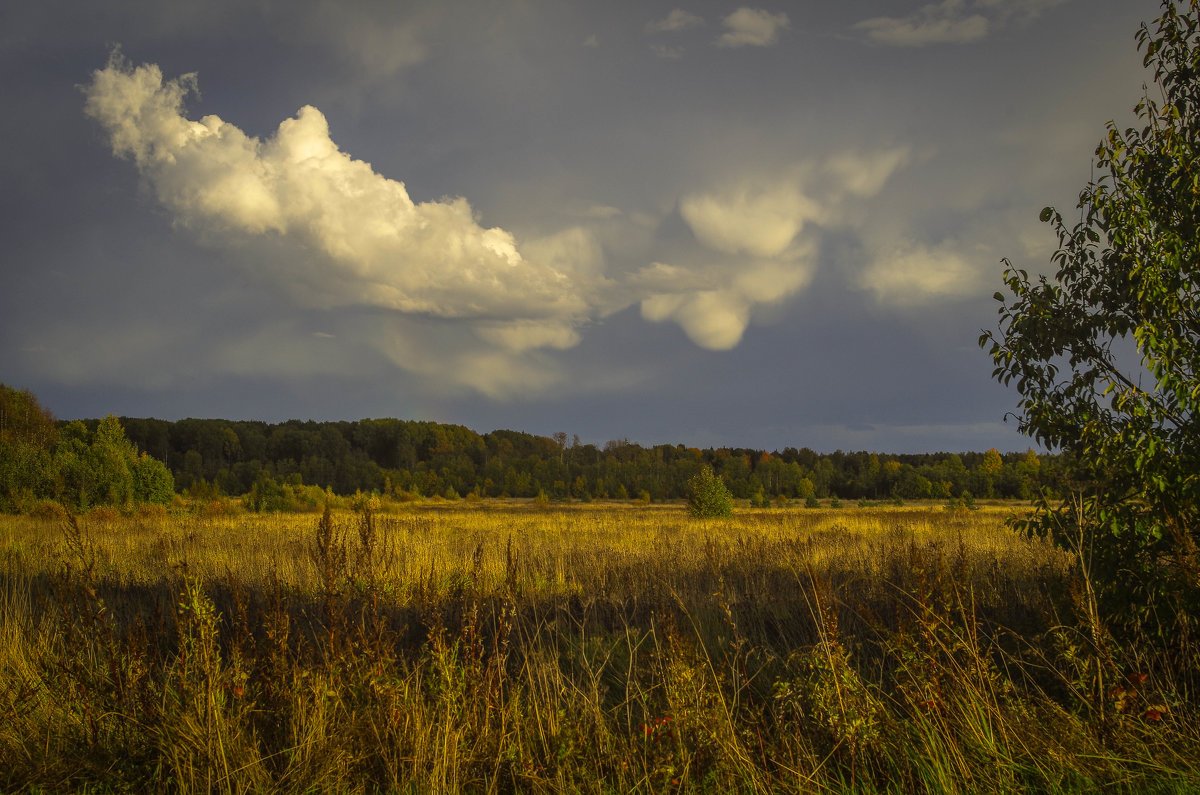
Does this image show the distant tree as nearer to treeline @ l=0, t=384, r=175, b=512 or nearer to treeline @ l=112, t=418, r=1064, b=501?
treeline @ l=0, t=384, r=175, b=512

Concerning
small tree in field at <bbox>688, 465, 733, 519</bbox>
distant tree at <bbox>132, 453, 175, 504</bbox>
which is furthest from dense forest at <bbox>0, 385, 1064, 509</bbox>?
small tree in field at <bbox>688, 465, 733, 519</bbox>

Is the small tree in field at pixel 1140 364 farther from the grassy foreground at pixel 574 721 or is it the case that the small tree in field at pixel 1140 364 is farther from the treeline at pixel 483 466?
the treeline at pixel 483 466

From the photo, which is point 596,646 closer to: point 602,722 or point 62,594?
point 602,722

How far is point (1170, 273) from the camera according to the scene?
4773 millimetres

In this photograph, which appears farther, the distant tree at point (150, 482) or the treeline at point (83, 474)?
the distant tree at point (150, 482)

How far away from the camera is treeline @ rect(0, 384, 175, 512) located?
27578mm

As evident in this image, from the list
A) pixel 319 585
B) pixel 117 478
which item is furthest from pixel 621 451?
pixel 319 585

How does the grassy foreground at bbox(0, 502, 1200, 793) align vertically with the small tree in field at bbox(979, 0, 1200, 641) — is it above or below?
below

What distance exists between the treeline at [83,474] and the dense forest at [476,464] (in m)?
5.24

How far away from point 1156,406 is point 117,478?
36.9 meters

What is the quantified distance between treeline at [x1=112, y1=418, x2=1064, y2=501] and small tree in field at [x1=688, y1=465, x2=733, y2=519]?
1955 inches

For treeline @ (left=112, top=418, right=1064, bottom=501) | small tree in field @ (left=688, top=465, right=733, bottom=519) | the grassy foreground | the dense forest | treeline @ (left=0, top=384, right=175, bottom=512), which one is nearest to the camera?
the grassy foreground

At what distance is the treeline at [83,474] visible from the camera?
27578mm

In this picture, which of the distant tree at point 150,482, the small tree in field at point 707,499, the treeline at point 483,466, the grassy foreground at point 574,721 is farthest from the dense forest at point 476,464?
the grassy foreground at point 574,721
